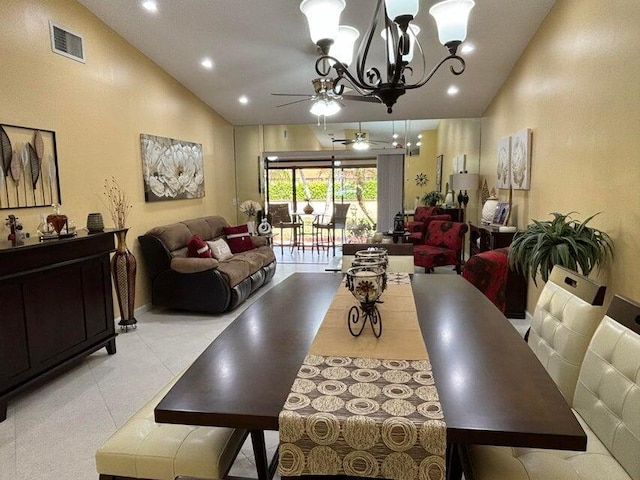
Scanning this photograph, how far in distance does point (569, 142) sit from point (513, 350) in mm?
2809

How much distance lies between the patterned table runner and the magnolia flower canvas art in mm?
4204

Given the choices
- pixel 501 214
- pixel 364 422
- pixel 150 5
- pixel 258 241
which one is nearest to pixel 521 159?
pixel 501 214

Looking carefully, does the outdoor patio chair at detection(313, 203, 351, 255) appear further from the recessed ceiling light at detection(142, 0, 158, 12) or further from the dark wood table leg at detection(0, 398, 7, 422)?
the dark wood table leg at detection(0, 398, 7, 422)

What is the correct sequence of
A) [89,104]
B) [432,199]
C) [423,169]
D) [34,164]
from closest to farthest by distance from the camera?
1. [34,164]
2. [89,104]
3. [432,199]
4. [423,169]

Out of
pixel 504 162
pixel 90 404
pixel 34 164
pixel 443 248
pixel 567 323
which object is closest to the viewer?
pixel 567 323

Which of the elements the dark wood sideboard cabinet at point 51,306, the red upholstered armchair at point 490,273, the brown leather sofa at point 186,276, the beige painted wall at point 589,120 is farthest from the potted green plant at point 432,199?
the dark wood sideboard cabinet at point 51,306

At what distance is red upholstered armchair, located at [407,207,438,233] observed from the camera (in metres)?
7.37

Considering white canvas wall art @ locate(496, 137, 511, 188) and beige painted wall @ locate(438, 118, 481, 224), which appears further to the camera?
beige painted wall @ locate(438, 118, 481, 224)

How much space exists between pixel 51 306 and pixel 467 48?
4759 mm

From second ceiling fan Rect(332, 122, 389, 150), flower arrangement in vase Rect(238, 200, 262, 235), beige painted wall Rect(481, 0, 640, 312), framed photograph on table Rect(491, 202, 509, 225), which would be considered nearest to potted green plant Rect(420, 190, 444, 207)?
second ceiling fan Rect(332, 122, 389, 150)

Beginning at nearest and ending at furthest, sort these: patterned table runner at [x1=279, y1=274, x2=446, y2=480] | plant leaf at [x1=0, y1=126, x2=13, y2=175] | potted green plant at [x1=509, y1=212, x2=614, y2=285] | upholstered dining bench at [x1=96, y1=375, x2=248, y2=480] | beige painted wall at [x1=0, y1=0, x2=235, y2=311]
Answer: patterned table runner at [x1=279, y1=274, x2=446, y2=480]
upholstered dining bench at [x1=96, y1=375, x2=248, y2=480]
potted green plant at [x1=509, y1=212, x2=614, y2=285]
plant leaf at [x1=0, y1=126, x2=13, y2=175]
beige painted wall at [x1=0, y1=0, x2=235, y2=311]

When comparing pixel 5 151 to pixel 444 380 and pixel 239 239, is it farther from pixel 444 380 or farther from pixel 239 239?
pixel 444 380

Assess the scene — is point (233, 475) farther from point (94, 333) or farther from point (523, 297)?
point (523, 297)

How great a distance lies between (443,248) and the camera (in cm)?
637
